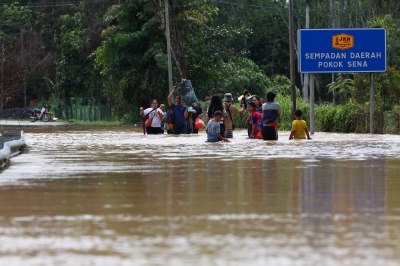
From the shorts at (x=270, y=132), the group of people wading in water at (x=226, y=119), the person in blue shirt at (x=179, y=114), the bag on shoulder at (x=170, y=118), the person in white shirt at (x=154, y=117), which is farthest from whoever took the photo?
the person in white shirt at (x=154, y=117)

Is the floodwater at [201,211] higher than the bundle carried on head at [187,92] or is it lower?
lower

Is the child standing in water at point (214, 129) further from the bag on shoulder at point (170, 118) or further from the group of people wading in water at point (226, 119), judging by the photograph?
the bag on shoulder at point (170, 118)

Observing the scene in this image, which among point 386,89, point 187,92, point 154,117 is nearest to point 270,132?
point 154,117

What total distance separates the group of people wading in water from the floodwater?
19.1ft

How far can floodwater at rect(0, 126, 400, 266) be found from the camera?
27.5 ft

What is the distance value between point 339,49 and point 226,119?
26.8 ft

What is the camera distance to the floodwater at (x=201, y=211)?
27.5 ft

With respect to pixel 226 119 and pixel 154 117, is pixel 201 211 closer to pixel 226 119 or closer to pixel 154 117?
pixel 226 119

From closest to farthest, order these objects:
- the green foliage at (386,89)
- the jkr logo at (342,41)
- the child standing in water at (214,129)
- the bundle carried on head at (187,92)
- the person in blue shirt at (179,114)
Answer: the child standing in water at (214,129) → the person in blue shirt at (179,114) → the jkr logo at (342,41) → the bundle carried on head at (187,92) → the green foliage at (386,89)

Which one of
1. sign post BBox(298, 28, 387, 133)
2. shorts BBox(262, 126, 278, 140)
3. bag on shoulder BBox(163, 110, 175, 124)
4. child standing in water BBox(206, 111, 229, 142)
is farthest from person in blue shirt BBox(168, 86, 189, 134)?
sign post BBox(298, 28, 387, 133)

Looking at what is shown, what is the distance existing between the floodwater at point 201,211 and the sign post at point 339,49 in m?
15.6

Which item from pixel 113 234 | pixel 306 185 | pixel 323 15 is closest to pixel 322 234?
pixel 113 234

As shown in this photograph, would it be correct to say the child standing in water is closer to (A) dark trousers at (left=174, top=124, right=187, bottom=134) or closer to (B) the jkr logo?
(A) dark trousers at (left=174, top=124, right=187, bottom=134)

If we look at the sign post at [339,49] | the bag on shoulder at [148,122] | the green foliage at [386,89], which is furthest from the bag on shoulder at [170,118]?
the green foliage at [386,89]
